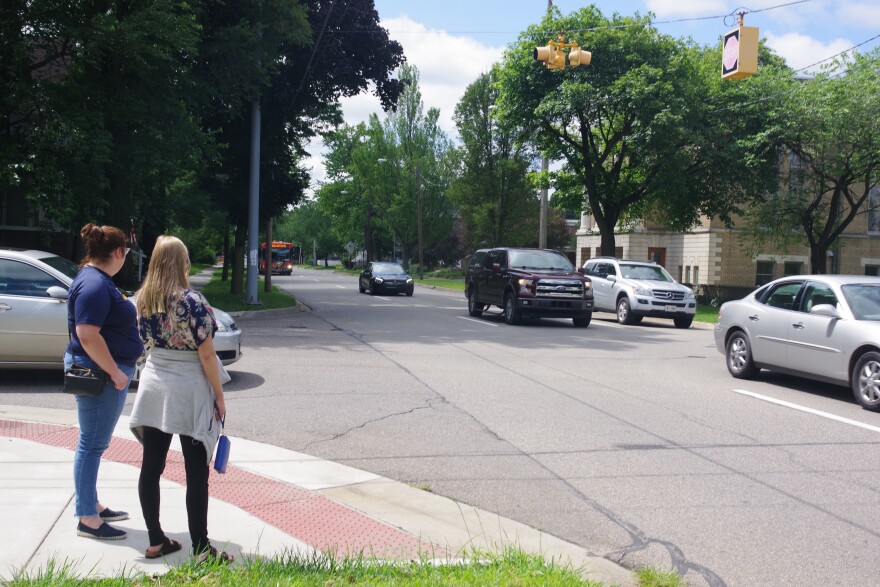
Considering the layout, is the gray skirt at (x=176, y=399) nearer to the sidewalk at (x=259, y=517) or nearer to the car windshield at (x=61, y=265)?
the sidewalk at (x=259, y=517)

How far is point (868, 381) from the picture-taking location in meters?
8.99

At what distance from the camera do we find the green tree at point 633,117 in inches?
1168

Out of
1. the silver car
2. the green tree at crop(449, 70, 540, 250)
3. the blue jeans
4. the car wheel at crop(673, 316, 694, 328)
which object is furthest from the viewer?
the green tree at crop(449, 70, 540, 250)

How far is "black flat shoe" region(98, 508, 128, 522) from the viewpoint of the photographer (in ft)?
15.4


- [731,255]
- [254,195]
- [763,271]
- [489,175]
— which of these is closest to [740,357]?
[254,195]

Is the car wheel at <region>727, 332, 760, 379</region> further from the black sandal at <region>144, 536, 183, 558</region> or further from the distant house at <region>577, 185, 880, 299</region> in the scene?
the distant house at <region>577, 185, 880, 299</region>

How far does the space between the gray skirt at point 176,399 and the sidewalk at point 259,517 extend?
0.73 m

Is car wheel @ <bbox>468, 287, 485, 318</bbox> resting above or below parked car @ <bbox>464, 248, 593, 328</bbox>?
below

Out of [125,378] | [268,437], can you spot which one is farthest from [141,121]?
[125,378]

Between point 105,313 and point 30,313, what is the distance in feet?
19.2

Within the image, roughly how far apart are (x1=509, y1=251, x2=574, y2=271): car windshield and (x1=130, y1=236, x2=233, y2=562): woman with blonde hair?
16.3 metres

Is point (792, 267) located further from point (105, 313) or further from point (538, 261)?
point (105, 313)

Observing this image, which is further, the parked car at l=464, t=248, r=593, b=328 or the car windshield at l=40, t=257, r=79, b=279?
the parked car at l=464, t=248, r=593, b=328

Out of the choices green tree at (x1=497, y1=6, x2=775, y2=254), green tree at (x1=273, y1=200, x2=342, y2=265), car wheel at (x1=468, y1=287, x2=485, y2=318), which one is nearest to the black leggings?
car wheel at (x1=468, y1=287, x2=485, y2=318)
